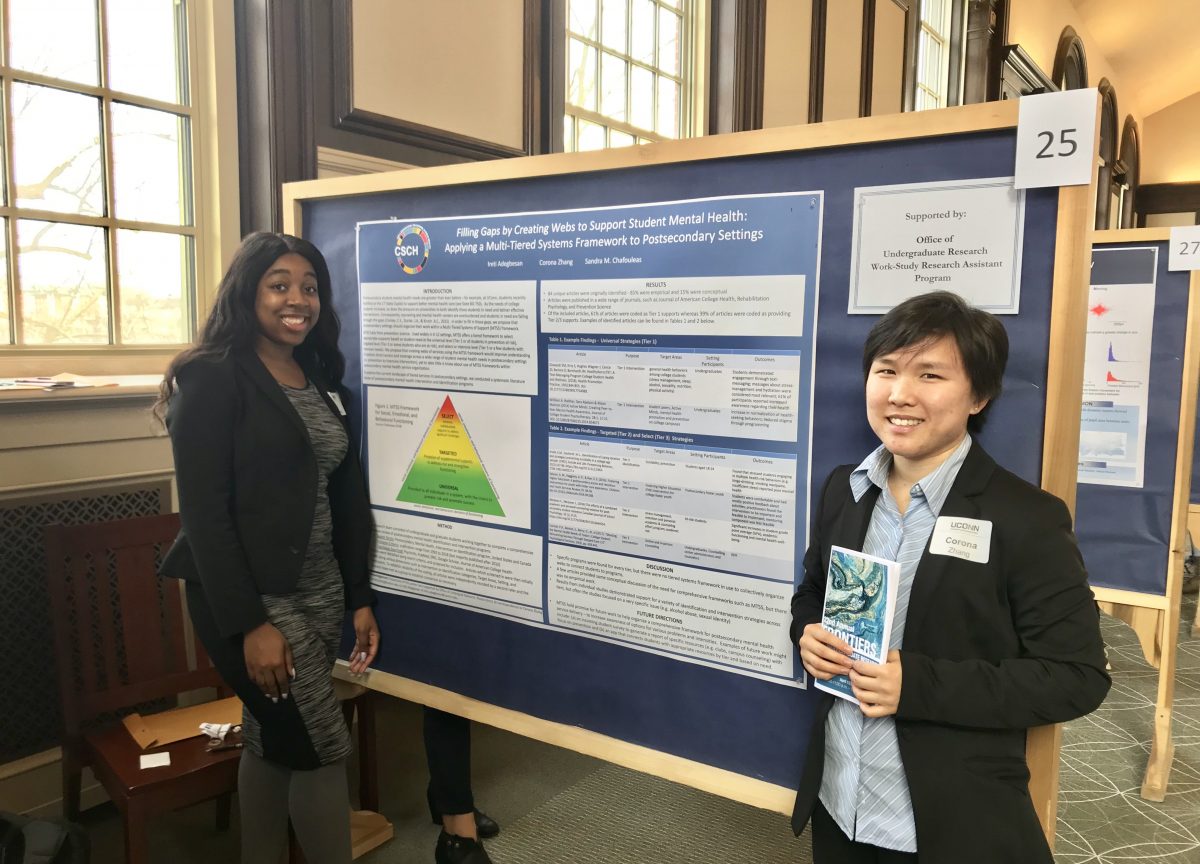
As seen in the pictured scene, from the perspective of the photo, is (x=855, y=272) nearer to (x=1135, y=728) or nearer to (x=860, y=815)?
(x=860, y=815)

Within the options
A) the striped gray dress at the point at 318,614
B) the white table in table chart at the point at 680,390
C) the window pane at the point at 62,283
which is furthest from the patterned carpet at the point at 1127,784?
the window pane at the point at 62,283

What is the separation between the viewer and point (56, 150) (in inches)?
80.7

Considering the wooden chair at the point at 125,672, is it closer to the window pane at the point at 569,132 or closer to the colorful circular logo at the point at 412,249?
the colorful circular logo at the point at 412,249

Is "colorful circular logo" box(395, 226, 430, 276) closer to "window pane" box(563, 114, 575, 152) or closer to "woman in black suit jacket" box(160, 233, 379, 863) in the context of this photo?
"woman in black suit jacket" box(160, 233, 379, 863)

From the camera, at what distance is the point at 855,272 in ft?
3.78

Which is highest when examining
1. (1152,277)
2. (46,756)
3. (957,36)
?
(957,36)

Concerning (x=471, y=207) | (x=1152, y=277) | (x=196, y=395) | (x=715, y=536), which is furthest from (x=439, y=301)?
(x=1152, y=277)

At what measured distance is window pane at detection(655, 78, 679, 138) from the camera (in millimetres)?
3865

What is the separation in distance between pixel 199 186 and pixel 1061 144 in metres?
2.09

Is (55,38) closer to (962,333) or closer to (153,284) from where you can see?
(153,284)

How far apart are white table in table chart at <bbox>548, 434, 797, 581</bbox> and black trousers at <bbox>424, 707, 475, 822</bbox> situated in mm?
638

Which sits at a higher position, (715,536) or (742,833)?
(715,536)

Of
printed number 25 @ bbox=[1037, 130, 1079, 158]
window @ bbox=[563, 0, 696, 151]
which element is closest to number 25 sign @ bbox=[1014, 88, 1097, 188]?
printed number 25 @ bbox=[1037, 130, 1079, 158]

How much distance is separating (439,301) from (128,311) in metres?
1.13
